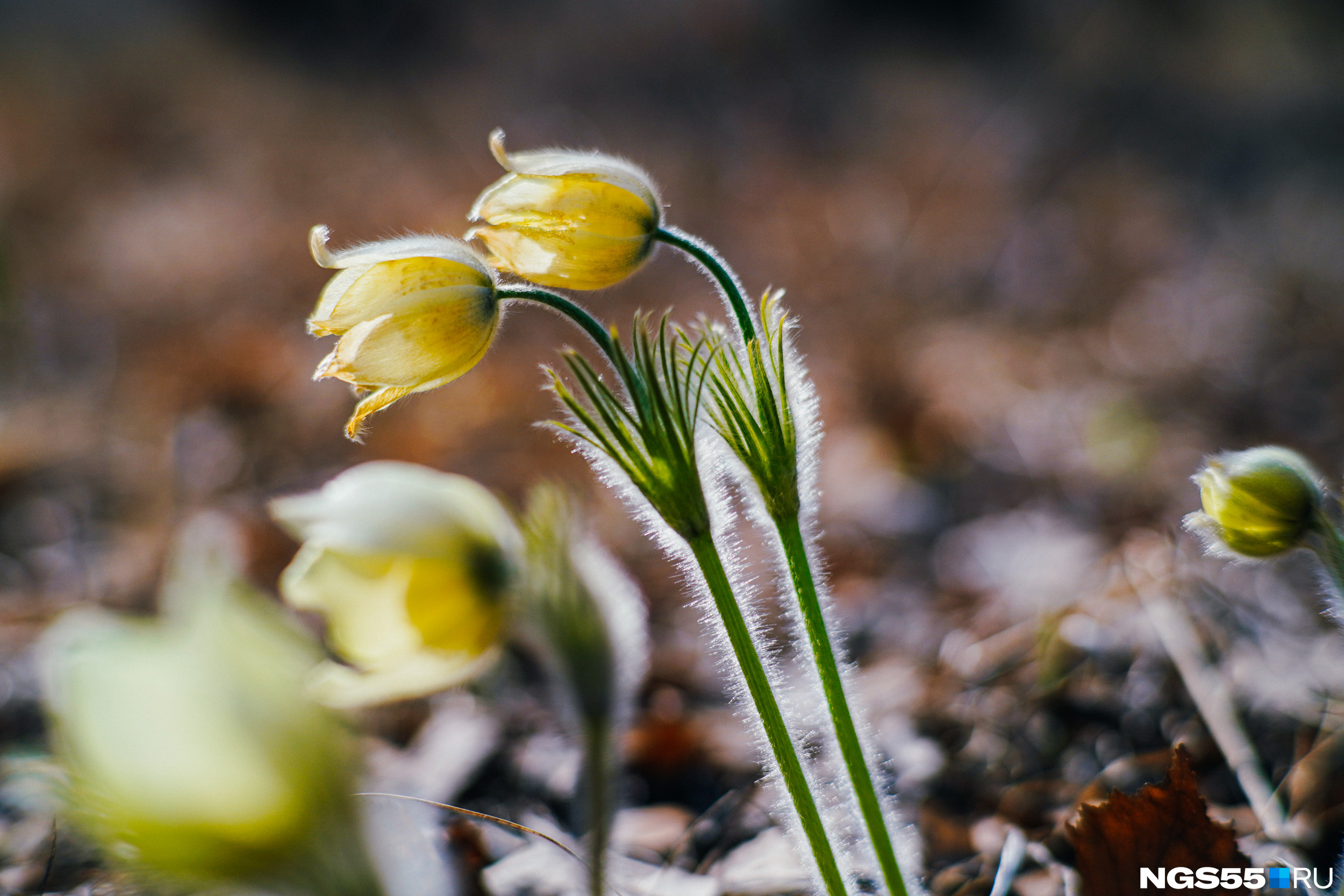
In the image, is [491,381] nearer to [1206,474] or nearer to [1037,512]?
[1037,512]

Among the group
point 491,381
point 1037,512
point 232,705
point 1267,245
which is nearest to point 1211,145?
point 1267,245

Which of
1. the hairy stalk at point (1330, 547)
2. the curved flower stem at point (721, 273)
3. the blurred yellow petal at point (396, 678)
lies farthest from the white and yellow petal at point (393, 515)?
the hairy stalk at point (1330, 547)

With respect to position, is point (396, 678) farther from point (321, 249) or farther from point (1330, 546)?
point (1330, 546)

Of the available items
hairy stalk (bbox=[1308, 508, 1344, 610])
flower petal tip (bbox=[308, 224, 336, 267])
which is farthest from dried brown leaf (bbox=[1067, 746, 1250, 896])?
flower petal tip (bbox=[308, 224, 336, 267])

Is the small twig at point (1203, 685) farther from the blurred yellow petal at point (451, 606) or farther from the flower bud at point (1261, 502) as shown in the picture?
the blurred yellow petal at point (451, 606)

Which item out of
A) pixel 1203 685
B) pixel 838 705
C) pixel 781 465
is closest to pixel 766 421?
pixel 781 465

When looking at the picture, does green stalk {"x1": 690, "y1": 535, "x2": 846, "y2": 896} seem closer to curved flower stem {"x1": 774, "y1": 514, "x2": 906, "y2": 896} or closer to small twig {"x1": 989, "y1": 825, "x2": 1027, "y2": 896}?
curved flower stem {"x1": 774, "y1": 514, "x2": 906, "y2": 896}
